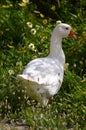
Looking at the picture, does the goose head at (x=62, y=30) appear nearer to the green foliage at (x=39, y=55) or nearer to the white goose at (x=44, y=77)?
the white goose at (x=44, y=77)

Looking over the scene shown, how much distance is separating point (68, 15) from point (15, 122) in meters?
3.26

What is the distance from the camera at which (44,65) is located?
702 cm

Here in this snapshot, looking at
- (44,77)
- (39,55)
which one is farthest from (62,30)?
(44,77)

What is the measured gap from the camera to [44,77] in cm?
677

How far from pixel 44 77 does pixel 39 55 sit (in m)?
1.37

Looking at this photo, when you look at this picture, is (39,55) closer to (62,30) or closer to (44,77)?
(62,30)

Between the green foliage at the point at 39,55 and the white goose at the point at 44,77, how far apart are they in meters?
0.12

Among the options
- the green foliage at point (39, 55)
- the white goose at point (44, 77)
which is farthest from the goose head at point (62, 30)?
the green foliage at point (39, 55)

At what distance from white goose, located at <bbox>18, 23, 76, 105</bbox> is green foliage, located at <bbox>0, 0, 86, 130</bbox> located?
117mm

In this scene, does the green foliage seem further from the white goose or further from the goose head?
the goose head

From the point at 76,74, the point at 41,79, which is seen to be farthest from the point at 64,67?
the point at 41,79

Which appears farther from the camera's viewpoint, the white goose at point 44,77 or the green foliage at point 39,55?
the white goose at point 44,77

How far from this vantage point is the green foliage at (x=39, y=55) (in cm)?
633

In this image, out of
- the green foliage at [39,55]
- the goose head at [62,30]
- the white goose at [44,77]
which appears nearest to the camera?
the green foliage at [39,55]
